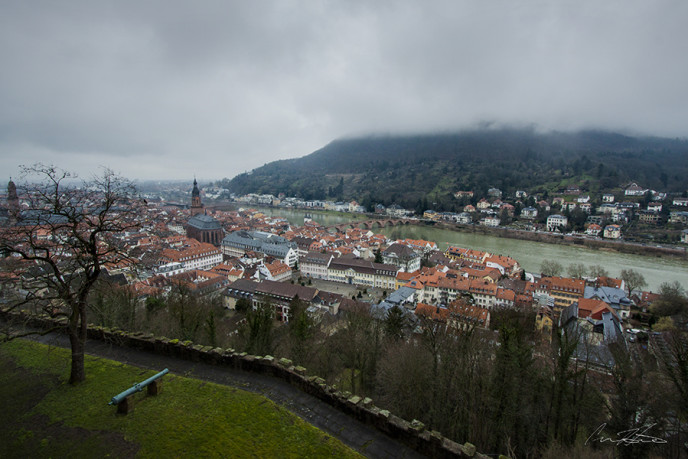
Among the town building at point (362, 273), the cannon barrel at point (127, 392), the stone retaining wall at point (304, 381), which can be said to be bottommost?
the town building at point (362, 273)

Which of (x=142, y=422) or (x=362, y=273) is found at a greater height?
(x=142, y=422)

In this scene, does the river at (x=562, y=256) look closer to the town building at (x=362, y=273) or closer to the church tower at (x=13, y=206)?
the town building at (x=362, y=273)

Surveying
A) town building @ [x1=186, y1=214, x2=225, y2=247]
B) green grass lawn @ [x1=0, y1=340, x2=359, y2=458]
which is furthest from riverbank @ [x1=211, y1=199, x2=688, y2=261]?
green grass lawn @ [x1=0, y1=340, x2=359, y2=458]

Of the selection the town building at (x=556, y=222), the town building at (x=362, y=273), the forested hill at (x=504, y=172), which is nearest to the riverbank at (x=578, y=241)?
the town building at (x=556, y=222)

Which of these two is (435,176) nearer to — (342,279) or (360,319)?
(342,279)

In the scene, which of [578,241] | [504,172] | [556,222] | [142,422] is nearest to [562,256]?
[578,241]

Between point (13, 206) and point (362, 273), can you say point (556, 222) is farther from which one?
point (13, 206)
